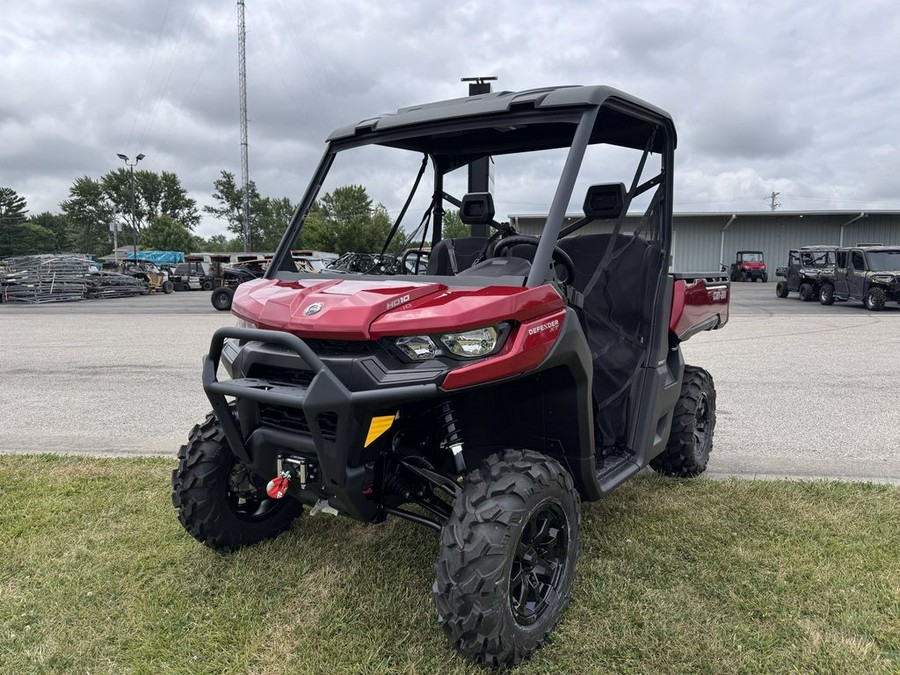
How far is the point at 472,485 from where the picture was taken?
7.98 ft

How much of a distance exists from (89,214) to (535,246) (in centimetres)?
11542

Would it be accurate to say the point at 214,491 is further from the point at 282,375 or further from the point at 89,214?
the point at 89,214

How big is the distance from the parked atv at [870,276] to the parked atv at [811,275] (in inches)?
29.0

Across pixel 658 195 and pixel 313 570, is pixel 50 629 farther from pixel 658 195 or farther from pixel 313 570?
pixel 658 195

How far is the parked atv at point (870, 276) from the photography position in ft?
56.9

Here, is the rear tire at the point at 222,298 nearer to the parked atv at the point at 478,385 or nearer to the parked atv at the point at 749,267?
the parked atv at the point at 478,385

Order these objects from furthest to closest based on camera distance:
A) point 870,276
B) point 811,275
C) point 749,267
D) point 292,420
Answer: point 749,267
point 811,275
point 870,276
point 292,420

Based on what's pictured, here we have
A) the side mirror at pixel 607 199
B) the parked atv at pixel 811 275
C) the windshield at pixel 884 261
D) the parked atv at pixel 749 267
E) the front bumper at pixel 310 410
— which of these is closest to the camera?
the front bumper at pixel 310 410

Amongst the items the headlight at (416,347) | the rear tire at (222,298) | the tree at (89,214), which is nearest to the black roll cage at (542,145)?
the headlight at (416,347)

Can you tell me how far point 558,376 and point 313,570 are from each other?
1558 mm

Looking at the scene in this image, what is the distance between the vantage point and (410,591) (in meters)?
2.95

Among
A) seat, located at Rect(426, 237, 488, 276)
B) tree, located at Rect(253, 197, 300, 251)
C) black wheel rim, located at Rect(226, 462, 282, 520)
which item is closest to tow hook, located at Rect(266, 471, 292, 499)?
black wheel rim, located at Rect(226, 462, 282, 520)

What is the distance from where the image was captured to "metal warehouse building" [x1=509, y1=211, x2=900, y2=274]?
1574 inches

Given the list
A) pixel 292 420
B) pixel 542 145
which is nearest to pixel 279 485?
pixel 292 420
